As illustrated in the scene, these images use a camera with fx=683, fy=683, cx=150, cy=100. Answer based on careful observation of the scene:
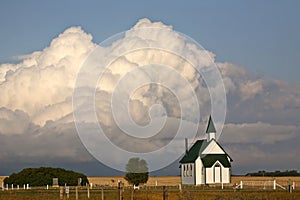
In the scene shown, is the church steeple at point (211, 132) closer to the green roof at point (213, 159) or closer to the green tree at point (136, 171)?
the green roof at point (213, 159)

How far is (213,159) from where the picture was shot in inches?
4031

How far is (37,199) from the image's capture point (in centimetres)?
5381

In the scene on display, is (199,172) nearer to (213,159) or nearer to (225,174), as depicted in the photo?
(213,159)

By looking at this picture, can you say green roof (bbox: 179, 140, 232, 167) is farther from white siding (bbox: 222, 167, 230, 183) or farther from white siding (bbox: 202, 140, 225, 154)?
white siding (bbox: 222, 167, 230, 183)

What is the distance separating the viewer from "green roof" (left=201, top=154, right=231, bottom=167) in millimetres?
101625

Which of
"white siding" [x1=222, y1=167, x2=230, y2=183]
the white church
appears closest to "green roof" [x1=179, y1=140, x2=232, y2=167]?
the white church

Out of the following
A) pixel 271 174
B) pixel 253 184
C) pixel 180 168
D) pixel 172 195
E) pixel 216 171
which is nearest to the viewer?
pixel 172 195

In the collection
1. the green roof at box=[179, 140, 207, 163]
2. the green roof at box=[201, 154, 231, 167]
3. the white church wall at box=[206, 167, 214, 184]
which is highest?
the green roof at box=[179, 140, 207, 163]

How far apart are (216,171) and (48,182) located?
2522 cm

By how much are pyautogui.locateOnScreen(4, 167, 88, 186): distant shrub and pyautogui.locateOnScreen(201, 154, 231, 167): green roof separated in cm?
1916

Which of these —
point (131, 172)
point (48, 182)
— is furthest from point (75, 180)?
point (131, 172)

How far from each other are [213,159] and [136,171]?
14704mm

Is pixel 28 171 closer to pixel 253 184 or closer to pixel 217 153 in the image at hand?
pixel 217 153

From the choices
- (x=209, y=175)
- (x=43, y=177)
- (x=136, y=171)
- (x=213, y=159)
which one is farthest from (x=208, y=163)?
(x=43, y=177)
